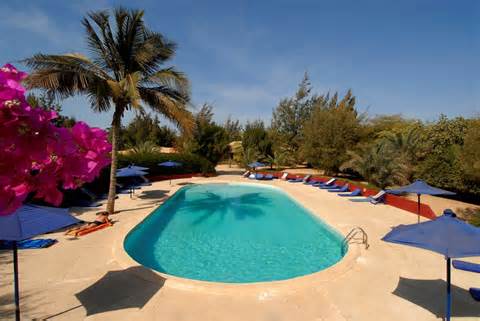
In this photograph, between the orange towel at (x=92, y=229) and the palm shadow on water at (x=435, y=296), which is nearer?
the palm shadow on water at (x=435, y=296)

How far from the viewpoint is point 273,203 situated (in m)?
15.9

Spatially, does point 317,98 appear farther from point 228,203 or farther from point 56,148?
point 56,148

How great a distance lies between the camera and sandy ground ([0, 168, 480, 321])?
15.5 ft

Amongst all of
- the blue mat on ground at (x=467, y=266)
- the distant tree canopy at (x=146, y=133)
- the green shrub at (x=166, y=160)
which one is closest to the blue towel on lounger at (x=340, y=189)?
the blue mat on ground at (x=467, y=266)

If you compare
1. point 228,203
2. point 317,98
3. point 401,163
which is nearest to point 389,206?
point 401,163

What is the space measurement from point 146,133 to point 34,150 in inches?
1711

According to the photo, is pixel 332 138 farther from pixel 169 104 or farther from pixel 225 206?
pixel 169 104

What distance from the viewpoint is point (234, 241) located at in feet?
32.9

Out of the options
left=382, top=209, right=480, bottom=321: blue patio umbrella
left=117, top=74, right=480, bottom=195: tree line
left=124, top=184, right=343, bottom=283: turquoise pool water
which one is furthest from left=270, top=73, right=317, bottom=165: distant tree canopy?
left=382, top=209, right=480, bottom=321: blue patio umbrella

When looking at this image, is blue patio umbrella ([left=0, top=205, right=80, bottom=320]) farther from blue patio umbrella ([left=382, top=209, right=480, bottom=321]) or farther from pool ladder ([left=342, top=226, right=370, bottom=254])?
pool ladder ([left=342, top=226, right=370, bottom=254])

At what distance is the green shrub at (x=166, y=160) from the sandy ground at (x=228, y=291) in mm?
13424

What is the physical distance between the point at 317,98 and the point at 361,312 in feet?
126

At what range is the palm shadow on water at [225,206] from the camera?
537 inches

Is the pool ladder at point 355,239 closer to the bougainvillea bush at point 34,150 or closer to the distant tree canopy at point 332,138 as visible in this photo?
the bougainvillea bush at point 34,150
